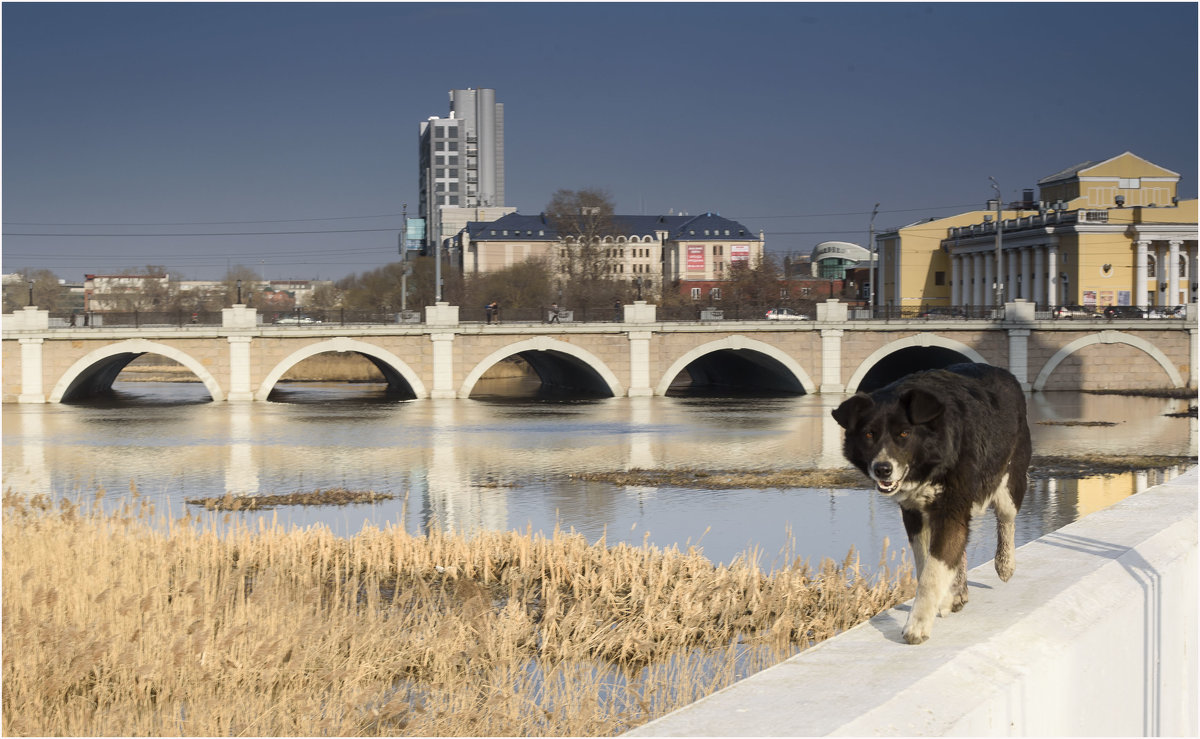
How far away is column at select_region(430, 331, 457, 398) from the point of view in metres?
46.1

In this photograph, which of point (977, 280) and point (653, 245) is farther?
point (653, 245)

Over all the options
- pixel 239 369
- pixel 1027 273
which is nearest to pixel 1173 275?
pixel 1027 273

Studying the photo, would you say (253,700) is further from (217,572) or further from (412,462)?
(412,462)

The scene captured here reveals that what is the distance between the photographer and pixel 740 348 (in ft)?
160

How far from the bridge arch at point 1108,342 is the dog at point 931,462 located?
46987 mm

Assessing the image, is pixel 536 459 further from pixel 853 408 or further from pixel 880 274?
pixel 880 274

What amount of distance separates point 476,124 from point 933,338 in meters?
150

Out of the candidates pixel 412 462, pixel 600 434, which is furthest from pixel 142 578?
pixel 600 434

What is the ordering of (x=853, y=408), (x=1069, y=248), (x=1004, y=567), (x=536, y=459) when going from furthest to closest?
(x=1069, y=248) → (x=536, y=459) → (x=1004, y=567) → (x=853, y=408)

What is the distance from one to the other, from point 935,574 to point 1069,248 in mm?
76044

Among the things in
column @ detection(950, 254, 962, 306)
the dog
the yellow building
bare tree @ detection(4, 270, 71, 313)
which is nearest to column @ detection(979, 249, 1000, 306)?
the yellow building

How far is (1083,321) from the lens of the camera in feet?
169

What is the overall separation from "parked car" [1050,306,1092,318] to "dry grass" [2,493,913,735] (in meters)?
42.8

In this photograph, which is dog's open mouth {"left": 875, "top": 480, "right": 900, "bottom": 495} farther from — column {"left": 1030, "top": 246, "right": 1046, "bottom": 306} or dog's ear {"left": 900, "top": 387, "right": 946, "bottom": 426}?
column {"left": 1030, "top": 246, "right": 1046, "bottom": 306}
